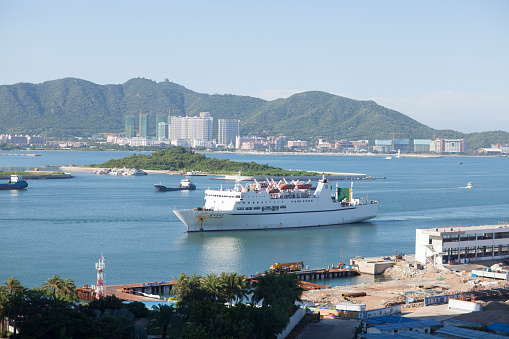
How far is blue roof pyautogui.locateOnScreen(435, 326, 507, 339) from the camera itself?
1616cm

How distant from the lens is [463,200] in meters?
61.4

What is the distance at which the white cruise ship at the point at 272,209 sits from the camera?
39781 millimetres

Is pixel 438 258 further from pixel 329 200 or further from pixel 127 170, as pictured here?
pixel 127 170

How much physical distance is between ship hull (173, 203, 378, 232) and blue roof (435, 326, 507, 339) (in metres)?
23.9

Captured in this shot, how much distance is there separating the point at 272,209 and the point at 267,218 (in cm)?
68

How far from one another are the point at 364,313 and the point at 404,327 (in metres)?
3.00

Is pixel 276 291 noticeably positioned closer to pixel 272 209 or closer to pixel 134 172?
pixel 272 209

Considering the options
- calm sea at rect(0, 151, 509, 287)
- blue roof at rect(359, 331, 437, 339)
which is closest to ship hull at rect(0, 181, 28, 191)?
calm sea at rect(0, 151, 509, 287)

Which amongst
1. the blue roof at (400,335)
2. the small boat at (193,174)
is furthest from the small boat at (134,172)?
the blue roof at (400,335)

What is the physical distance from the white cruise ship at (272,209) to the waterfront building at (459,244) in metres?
12.7

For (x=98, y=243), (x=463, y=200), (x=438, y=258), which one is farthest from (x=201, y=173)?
(x=438, y=258)

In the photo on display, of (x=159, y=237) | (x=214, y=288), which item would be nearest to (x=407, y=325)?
(x=214, y=288)

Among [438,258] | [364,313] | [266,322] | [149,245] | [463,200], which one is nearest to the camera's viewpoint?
[266,322]

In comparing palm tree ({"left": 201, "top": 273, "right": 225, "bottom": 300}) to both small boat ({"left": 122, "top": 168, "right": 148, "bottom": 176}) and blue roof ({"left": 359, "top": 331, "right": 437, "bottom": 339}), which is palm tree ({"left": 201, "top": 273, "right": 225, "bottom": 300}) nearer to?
blue roof ({"left": 359, "top": 331, "right": 437, "bottom": 339})
